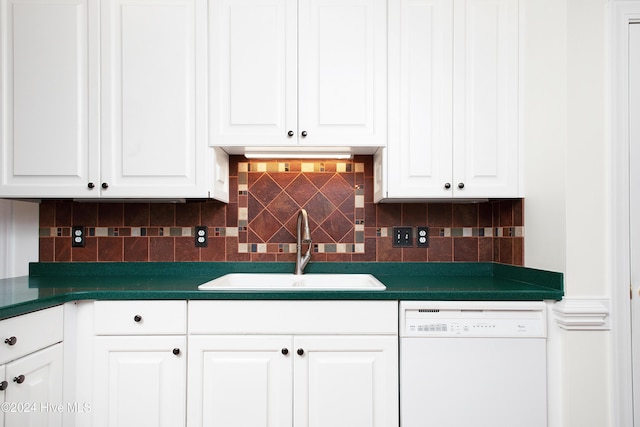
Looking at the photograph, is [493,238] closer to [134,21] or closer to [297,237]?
[297,237]

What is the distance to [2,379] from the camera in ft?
Answer: 4.37

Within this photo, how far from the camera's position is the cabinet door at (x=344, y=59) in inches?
75.5

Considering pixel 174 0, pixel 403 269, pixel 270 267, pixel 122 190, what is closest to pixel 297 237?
pixel 270 267

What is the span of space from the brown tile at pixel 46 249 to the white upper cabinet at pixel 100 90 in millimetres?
395

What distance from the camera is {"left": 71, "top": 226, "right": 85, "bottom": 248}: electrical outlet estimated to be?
2.24 m

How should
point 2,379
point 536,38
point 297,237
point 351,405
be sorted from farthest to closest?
point 297,237, point 536,38, point 351,405, point 2,379

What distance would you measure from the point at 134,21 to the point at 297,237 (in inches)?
50.3

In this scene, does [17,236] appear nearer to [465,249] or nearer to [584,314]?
[465,249]

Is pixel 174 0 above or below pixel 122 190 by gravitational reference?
above

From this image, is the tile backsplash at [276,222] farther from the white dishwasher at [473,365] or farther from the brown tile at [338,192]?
the white dishwasher at [473,365]

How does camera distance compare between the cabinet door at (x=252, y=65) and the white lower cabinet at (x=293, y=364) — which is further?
the cabinet door at (x=252, y=65)

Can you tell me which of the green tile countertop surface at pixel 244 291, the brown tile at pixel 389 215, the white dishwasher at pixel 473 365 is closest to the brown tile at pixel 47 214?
the green tile countertop surface at pixel 244 291

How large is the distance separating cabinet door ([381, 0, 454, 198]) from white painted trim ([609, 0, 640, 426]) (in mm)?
623

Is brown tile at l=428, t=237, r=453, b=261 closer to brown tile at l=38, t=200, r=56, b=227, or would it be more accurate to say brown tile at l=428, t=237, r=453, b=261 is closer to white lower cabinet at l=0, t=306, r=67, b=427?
white lower cabinet at l=0, t=306, r=67, b=427
